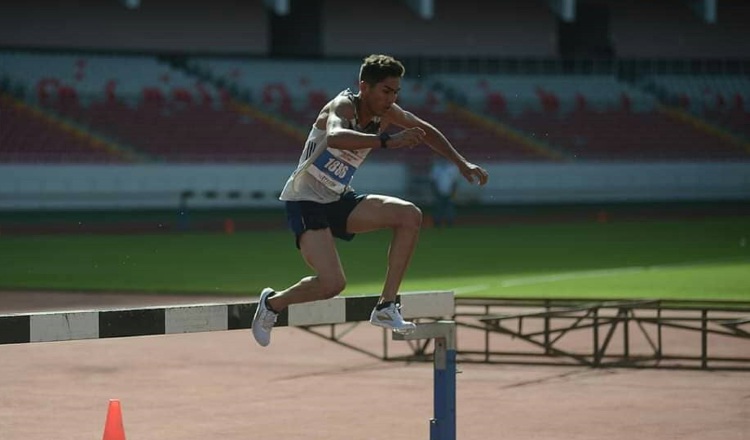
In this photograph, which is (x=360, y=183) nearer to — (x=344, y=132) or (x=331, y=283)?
(x=331, y=283)

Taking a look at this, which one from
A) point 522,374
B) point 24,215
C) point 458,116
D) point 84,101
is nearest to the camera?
point 522,374

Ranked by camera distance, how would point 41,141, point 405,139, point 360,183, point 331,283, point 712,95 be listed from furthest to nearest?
point 712,95 → point 360,183 → point 41,141 → point 331,283 → point 405,139

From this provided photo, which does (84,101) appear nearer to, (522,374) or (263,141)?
(263,141)

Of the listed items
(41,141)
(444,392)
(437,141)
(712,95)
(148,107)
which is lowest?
(444,392)

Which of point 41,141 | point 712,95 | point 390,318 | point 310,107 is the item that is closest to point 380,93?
point 390,318

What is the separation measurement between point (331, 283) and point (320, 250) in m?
0.21

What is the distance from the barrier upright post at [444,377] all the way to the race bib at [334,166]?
1093mm

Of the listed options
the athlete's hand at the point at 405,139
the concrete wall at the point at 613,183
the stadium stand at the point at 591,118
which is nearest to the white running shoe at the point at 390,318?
the athlete's hand at the point at 405,139

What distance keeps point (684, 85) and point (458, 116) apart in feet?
34.5

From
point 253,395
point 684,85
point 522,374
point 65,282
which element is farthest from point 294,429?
point 684,85

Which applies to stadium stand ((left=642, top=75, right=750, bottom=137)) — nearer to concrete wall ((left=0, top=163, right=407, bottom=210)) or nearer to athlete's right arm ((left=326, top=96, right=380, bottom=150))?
concrete wall ((left=0, top=163, right=407, bottom=210))

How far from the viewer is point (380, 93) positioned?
844cm

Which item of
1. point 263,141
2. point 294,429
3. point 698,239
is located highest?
point 263,141

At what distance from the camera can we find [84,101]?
44156 millimetres
